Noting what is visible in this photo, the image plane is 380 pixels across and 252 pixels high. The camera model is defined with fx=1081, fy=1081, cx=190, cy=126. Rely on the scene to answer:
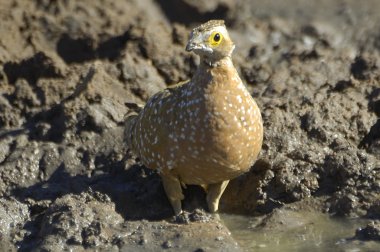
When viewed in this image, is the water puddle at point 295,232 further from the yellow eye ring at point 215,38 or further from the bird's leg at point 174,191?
the yellow eye ring at point 215,38

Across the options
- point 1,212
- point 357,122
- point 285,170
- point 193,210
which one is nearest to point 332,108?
point 357,122

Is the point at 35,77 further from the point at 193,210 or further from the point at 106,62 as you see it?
the point at 193,210

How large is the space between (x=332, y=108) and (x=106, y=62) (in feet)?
9.28

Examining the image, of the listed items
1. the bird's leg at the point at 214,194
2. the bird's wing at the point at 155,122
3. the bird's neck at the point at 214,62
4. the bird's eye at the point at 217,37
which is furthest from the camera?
the bird's leg at the point at 214,194

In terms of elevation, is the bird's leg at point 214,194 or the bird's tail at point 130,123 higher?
the bird's tail at point 130,123

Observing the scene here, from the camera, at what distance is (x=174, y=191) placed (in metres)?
9.66

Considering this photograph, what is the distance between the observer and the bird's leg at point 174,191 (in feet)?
31.5

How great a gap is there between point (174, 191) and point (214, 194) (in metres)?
0.40

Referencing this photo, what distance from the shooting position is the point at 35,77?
11.8m

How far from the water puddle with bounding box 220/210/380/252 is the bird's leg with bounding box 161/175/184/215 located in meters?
0.47

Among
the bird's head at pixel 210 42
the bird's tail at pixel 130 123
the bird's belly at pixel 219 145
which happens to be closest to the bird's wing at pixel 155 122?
the bird's tail at pixel 130 123

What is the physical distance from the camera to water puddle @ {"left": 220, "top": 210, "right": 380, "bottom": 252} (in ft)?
30.1

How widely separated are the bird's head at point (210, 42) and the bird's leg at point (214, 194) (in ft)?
4.16

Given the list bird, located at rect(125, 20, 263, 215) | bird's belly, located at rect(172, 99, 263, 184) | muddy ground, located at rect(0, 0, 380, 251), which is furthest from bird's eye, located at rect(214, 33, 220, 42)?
muddy ground, located at rect(0, 0, 380, 251)
